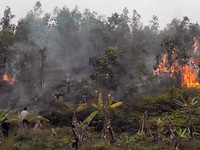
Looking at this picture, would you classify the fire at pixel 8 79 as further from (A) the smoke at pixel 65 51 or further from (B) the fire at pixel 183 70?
(B) the fire at pixel 183 70

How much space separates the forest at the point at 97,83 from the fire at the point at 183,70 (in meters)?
0.14

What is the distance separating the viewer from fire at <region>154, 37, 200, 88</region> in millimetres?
48547

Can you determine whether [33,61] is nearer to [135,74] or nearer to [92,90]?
[92,90]

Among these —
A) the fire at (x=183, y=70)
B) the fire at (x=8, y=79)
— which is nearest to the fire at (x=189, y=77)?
the fire at (x=183, y=70)

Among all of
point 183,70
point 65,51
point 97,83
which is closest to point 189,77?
point 183,70

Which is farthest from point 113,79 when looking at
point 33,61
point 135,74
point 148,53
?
point 148,53

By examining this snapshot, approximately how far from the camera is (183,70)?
49344mm

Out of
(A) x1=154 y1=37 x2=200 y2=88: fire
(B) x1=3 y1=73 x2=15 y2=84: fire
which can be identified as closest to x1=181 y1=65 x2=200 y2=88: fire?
(A) x1=154 y1=37 x2=200 y2=88: fire

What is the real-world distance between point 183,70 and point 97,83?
1351 centimetres

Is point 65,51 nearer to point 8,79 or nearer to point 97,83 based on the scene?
point 8,79

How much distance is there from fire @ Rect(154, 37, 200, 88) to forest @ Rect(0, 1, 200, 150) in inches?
5.4

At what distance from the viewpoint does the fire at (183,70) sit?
159 ft

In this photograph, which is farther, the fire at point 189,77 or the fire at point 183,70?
the fire at point 189,77

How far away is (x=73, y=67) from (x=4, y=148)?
1546 inches
